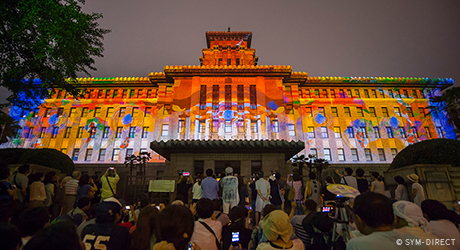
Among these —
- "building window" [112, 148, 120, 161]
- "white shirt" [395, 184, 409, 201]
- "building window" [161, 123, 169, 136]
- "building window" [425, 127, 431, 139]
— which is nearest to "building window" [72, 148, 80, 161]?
"building window" [112, 148, 120, 161]

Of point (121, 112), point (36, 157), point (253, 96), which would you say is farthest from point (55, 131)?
point (253, 96)

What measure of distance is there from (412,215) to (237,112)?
3229 cm

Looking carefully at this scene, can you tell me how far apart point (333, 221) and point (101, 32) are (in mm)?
18184

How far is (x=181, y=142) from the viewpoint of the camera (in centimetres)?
1920

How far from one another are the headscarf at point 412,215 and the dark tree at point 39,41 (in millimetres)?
15797

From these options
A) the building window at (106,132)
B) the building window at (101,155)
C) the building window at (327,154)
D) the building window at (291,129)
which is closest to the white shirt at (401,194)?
the building window at (291,129)

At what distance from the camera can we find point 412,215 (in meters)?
3.14

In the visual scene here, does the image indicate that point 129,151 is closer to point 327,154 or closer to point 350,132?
point 327,154

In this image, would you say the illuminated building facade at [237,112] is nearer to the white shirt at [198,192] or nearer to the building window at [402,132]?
the building window at [402,132]

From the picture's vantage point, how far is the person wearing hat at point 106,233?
3191 millimetres

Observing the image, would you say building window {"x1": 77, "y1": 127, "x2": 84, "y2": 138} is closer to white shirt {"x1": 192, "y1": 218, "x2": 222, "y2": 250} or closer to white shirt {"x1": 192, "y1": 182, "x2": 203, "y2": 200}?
white shirt {"x1": 192, "y1": 182, "x2": 203, "y2": 200}

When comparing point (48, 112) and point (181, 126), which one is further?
point (48, 112)

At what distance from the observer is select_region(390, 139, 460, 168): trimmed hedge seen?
10398 millimetres

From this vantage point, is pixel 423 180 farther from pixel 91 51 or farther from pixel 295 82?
pixel 295 82
